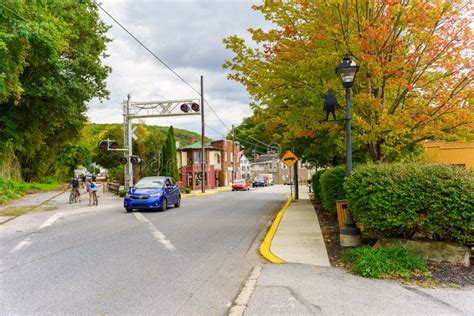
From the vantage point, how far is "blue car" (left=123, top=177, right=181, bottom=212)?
1695 cm

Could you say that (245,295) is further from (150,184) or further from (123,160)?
(123,160)

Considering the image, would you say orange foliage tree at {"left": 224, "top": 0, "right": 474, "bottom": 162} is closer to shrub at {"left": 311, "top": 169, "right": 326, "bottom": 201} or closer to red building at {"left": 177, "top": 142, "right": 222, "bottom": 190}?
shrub at {"left": 311, "top": 169, "right": 326, "bottom": 201}

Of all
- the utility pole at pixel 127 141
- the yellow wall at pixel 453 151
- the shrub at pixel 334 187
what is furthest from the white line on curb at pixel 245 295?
the utility pole at pixel 127 141

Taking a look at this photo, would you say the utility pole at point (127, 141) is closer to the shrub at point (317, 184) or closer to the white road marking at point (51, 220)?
the white road marking at point (51, 220)

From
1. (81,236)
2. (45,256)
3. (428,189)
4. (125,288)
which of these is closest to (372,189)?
(428,189)

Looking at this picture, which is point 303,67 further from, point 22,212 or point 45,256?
point 22,212

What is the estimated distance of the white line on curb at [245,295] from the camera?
4.80m

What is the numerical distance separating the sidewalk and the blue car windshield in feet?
37.7

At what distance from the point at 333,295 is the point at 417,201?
2.45 m

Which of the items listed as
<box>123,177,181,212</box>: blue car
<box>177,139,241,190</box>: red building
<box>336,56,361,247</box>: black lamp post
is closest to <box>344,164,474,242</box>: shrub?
<box>336,56,361,247</box>: black lamp post

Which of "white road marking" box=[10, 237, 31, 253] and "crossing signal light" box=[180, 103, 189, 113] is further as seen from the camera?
"crossing signal light" box=[180, 103, 189, 113]

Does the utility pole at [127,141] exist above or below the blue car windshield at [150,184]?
above

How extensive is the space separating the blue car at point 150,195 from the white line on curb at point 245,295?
1096 centimetres

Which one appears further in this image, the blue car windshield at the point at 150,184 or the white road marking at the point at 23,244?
the blue car windshield at the point at 150,184
